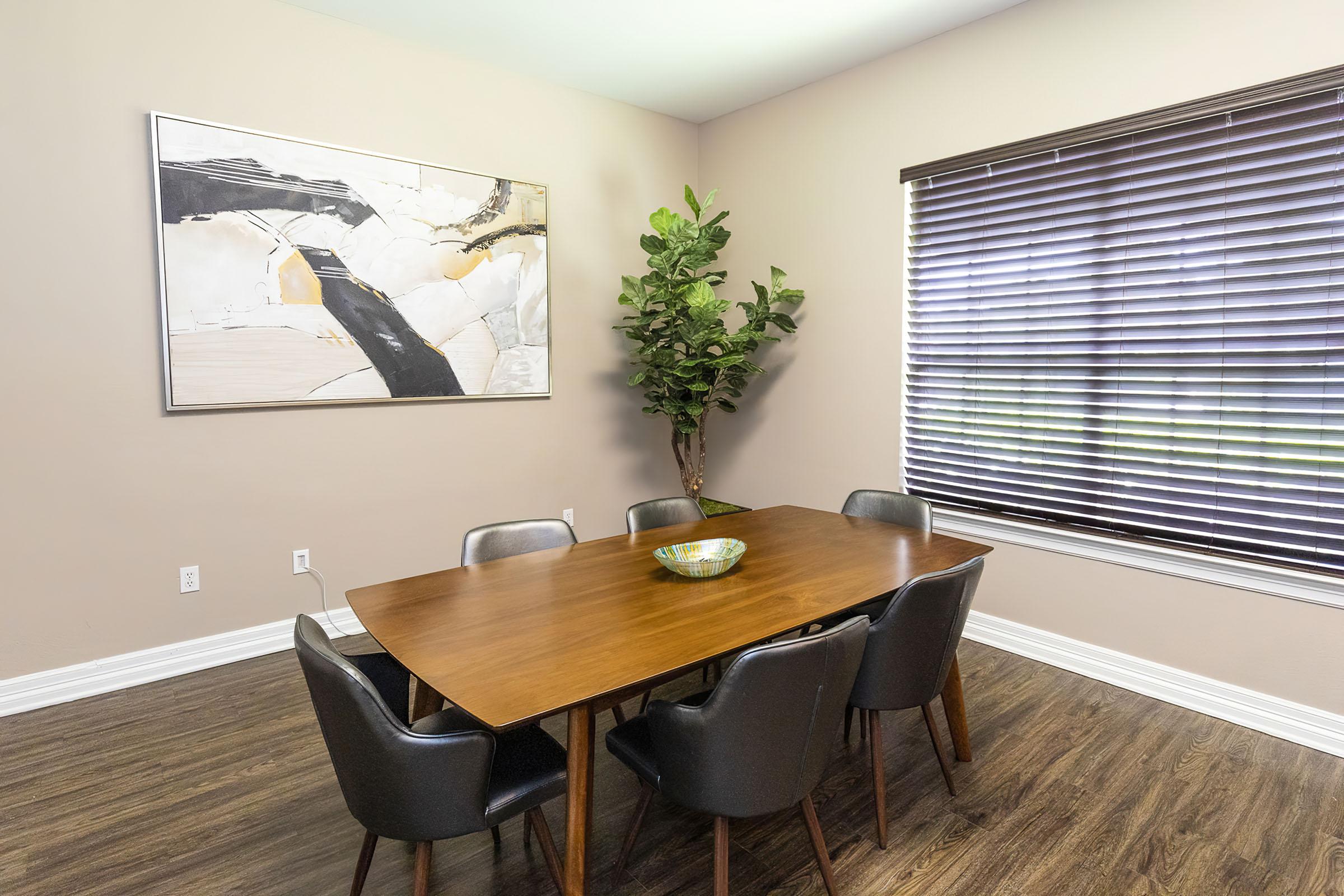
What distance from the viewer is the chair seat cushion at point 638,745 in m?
1.65

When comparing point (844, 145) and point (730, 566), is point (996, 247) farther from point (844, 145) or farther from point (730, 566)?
point (730, 566)

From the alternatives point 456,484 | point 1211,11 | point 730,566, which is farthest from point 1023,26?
point 456,484

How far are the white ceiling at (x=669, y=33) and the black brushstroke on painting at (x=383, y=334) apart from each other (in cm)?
116

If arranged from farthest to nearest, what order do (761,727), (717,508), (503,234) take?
(717,508), (503,234), (761,727)

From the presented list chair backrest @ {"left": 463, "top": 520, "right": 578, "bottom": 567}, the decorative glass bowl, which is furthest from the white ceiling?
the decorative glass bowl

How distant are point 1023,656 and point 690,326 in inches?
92.6

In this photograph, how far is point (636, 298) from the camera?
422cm

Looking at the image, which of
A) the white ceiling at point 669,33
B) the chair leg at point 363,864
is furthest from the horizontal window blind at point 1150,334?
the chair leg at point 363,864

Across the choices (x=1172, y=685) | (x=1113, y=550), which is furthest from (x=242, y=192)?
(x=1172, y=685)

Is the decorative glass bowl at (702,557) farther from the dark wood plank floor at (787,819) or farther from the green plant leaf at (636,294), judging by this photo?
the green plant leaf at (636,294)

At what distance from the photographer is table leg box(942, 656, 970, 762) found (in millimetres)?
2363

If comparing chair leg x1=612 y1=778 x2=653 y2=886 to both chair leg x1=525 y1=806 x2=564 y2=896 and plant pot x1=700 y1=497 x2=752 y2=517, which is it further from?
plant pot x1=700 y1=497 x2=752 y2=517

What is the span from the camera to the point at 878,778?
201 cm

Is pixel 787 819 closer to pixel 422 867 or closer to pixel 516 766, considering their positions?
pixel 516 766
